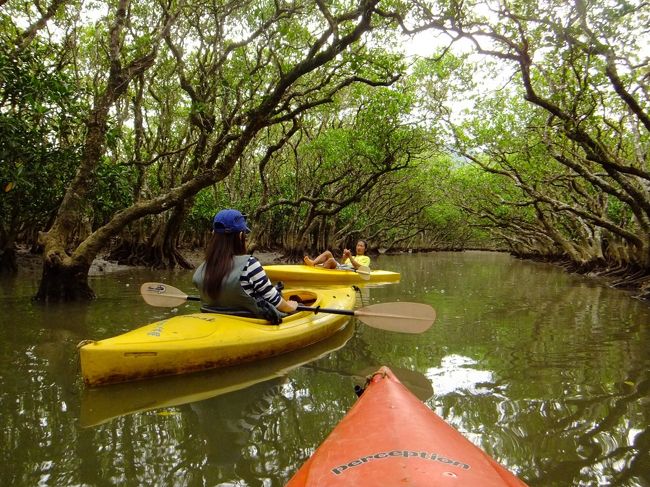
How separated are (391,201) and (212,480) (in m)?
27.6

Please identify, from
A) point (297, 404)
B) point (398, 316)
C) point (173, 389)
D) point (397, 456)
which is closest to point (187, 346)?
point (173, 389)

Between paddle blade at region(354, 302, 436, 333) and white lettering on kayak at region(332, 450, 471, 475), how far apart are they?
9.20 ft

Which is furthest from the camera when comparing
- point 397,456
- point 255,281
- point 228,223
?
point 255,281

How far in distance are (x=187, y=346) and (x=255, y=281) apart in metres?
0.80

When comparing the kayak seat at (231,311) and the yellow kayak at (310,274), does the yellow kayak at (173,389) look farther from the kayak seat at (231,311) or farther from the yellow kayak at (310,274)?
the yellow kayak at (310,274)

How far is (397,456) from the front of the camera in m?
1.51

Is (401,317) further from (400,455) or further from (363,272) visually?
(363,272)

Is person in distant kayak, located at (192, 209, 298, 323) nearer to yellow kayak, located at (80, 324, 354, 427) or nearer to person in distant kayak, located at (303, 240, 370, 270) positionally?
yellow kayak, located at (80, 324, 354, 427)

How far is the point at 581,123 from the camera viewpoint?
858 cm

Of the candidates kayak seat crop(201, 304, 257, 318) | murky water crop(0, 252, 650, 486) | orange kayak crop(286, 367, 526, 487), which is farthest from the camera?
kayak seat crop(201, 304, 257, 318)

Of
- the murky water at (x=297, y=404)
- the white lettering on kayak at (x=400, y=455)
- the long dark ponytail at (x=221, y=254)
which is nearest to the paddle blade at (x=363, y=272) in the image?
the murky water at (x=297, y=404)

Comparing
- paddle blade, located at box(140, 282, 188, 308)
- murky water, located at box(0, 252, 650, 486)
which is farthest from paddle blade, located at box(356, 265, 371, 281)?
paddle blade, located at box(140, 282, 188, 308)

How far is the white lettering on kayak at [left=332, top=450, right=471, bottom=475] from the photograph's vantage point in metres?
1.48

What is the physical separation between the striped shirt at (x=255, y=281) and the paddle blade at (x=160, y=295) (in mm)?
1498
